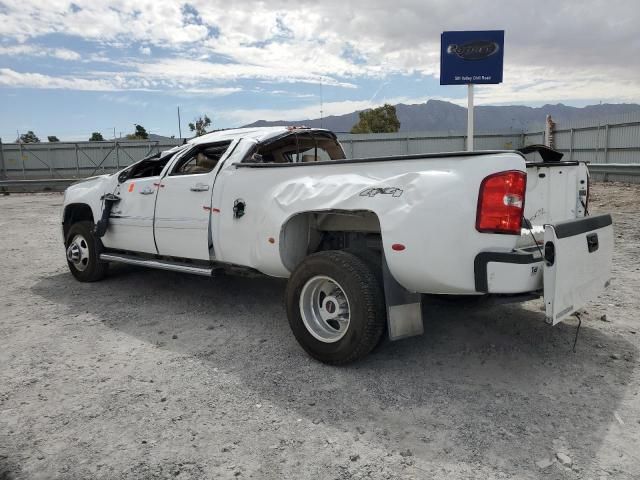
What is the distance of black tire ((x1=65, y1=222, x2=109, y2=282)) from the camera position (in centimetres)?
614

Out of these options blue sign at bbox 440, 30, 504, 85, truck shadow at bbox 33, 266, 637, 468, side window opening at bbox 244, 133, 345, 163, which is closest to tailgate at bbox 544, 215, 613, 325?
truck shadow at bbox 33, 266, 637, 468

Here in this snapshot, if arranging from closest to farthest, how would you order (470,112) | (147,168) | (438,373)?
(438,373) < (147,168) < (470,112)

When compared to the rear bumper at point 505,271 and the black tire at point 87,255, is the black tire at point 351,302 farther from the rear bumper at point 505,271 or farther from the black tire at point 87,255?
the black tire at point 87,255

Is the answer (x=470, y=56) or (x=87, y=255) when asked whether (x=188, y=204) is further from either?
(x=470, y=56)

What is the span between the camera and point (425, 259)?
10.4ft

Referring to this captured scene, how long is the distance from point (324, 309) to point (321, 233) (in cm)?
79

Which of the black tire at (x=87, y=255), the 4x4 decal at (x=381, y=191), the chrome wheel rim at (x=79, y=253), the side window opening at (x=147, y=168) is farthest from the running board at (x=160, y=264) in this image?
the 4x4 decal at (x=381, y=191)

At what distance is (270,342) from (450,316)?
66.5 inches

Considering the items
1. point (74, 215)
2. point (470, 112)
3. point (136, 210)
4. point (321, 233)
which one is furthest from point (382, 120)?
point (321, 233)

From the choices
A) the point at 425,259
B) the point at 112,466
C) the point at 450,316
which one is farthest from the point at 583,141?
the point at 112,466

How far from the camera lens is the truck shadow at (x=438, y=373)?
2.85m

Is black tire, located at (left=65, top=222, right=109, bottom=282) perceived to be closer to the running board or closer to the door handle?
the running board

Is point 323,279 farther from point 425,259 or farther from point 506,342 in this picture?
point 506,342

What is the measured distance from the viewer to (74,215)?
6730mm
